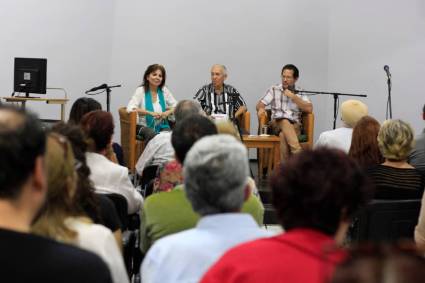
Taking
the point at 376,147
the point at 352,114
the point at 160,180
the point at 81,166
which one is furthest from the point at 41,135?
the point at 352,114

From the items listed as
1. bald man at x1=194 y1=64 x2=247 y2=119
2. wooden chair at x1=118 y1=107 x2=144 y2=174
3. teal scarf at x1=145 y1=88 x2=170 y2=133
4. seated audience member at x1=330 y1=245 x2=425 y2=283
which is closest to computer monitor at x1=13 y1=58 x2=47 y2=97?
wooden chair at x1=118 y1=107 x2=144 y2=174

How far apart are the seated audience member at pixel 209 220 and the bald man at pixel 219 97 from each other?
5974mm

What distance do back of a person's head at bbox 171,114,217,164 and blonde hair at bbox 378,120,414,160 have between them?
3.87 ft

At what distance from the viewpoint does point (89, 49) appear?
901 centimetres

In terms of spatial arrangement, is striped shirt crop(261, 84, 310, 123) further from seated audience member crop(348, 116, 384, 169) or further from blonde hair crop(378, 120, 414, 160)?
blonde hair crop(378, 120, 414, 160)

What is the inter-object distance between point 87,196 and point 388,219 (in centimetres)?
140

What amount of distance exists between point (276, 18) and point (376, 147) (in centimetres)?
551

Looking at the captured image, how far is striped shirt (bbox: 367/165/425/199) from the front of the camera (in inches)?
137

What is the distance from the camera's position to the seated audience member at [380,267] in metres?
0.77

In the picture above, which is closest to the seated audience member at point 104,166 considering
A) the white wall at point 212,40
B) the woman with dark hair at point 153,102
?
the woman with dark hair at point 153,102

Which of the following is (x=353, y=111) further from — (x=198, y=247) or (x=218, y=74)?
(x=198, y=247)

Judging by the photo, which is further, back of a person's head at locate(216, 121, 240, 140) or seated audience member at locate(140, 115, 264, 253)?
back of a person's head at locate(216, 121, 240, 140)

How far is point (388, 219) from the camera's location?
3045 millimetres

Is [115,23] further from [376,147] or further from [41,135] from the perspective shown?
[41,135]
